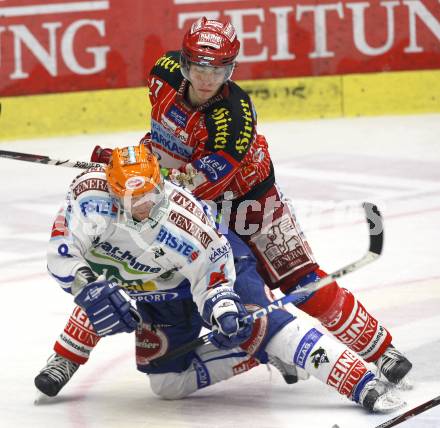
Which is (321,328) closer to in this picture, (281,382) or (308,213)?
(281,382)

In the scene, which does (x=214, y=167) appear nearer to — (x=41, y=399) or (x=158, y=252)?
(x=158, y=252)

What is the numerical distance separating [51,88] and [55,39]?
333 mm

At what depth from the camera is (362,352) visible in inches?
190

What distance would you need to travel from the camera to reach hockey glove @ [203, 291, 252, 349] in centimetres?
422

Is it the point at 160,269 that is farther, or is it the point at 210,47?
the point at 210,47

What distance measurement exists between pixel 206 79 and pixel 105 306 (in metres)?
1.01

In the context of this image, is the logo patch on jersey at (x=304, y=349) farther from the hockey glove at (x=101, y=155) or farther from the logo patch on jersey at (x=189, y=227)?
the hockey glove at (x=101, y=155)

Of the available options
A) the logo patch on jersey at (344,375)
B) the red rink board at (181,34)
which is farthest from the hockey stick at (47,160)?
the red rink board at (181,34)

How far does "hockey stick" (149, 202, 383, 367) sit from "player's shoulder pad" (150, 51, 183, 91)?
2.86ft

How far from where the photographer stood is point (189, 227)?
4359 millimetres

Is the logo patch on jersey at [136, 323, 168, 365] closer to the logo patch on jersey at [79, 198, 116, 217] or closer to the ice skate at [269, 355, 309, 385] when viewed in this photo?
the ice skate at [269, 355, 309, 385]

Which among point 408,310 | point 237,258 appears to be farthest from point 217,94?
point 408,310

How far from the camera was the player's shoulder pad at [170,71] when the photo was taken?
500 centimetres

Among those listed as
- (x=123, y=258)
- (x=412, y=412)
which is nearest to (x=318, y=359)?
(x=412, y=412)
